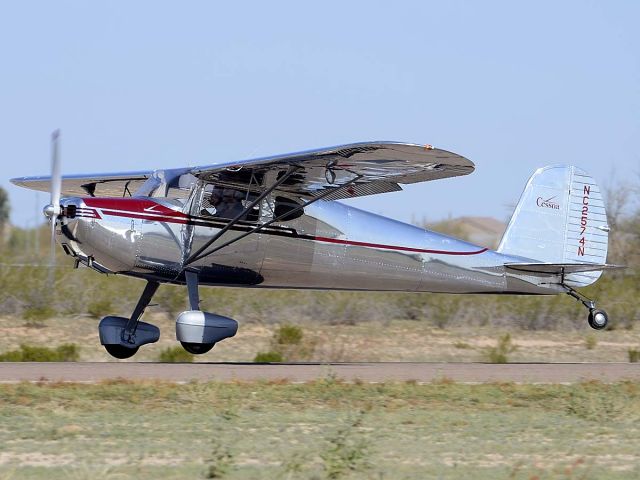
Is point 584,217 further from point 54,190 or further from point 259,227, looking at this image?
point 54,190

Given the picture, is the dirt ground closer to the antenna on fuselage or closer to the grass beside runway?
the antenna on fuselage

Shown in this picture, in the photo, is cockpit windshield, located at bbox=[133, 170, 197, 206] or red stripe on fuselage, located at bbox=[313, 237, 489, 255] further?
red stripe on fuselage, located at bbox=[313, 237, 489, 255]

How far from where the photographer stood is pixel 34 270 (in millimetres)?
26922

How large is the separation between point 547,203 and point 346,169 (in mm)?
4526

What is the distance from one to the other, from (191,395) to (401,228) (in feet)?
20.4

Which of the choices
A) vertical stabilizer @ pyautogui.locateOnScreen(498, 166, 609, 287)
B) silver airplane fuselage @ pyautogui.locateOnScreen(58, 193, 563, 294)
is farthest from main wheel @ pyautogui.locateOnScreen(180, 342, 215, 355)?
vertical stabilizer @ pyautogui.locateOnScreen(498, 166, 609, 287)

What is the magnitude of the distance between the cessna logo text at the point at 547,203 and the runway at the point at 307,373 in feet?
10.5

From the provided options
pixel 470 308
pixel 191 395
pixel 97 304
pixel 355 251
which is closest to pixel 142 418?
pixel 191 395

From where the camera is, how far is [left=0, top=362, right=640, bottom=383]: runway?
12.1 meters

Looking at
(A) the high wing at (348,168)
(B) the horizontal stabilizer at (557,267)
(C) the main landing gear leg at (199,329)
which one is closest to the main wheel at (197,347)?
(C) the main landing gear leg at (199,329)

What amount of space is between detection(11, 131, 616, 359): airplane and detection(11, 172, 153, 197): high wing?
0.06 metres

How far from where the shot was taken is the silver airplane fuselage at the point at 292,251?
13.9 meters

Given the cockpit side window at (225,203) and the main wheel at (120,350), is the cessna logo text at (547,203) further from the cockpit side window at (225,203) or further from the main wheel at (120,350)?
the main wheel at (120,350)

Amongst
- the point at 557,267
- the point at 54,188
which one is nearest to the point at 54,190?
the point at 54,188
